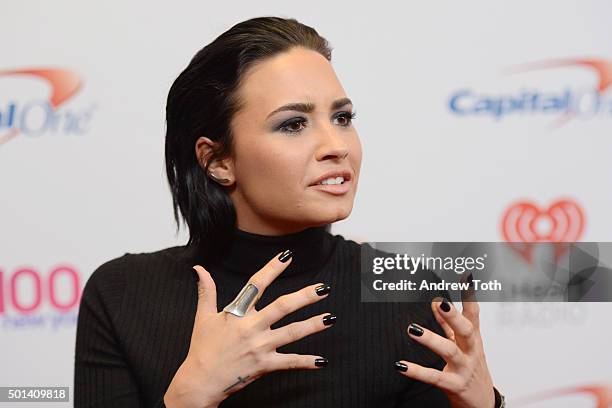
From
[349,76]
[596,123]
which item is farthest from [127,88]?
[596,123]

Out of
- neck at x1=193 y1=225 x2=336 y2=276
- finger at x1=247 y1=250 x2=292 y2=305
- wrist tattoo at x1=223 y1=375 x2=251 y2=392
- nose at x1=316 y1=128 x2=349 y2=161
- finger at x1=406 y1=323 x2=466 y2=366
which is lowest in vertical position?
wrist tattoo at x1=223 y1=375 x2=251 y2=392

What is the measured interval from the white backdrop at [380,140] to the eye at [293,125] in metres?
0.64

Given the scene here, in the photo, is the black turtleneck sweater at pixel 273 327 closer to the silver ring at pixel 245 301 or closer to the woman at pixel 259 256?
the woman at pixel 259 256

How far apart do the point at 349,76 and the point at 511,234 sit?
0.49 m

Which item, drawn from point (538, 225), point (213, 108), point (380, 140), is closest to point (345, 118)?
point (213, 108)

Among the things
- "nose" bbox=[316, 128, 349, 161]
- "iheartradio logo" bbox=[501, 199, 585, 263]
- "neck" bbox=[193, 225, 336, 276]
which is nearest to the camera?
"nose" bbox=[316, 128, 349, 161]

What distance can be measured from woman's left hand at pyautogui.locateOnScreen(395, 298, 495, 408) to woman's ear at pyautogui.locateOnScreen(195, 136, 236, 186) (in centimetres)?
40

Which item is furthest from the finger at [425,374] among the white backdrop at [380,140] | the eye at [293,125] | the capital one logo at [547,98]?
the capital one logo at [547,98]

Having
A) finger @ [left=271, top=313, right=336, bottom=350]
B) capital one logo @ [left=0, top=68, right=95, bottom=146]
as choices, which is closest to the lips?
finger @ [left=271, top=313, right=336, bottom=350]

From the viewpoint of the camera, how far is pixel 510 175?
5.74 ft

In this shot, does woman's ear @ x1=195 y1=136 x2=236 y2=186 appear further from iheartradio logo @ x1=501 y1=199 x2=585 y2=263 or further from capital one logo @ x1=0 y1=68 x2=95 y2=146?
iheartradio logo @ x1=501 y1=199 x2=585 y2=263

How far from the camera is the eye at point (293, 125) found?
3.70 feet

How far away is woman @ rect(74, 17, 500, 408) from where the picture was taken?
44.1 inches

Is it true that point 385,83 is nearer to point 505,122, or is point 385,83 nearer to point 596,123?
point 505,122
